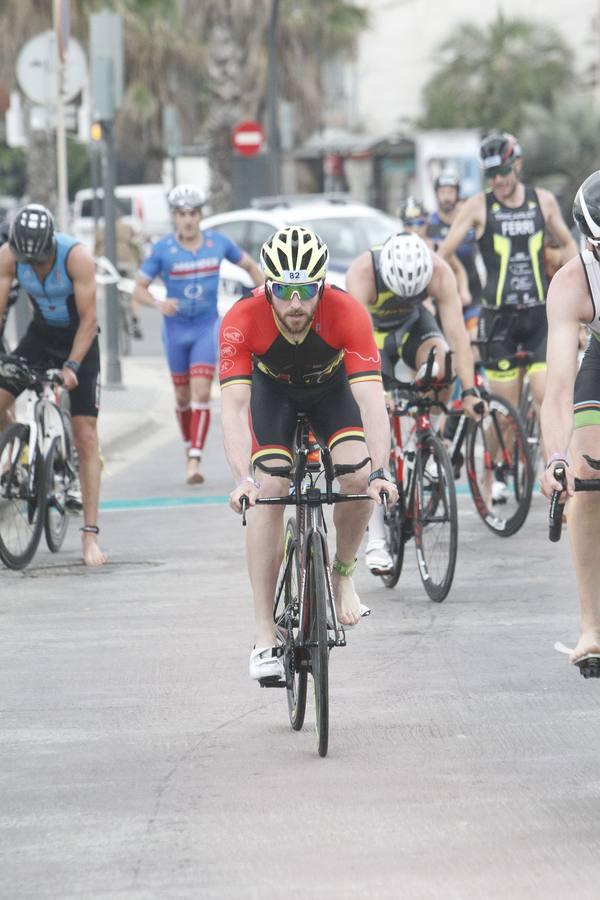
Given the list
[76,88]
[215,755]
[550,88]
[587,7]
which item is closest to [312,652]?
[215,755]

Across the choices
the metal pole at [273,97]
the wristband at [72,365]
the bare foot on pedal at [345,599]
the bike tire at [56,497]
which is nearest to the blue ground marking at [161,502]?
the bike tire at [56,497]

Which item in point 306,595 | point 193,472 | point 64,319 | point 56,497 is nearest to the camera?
point 306,595

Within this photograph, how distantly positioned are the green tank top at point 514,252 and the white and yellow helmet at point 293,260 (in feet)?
16.6

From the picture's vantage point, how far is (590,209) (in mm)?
5906

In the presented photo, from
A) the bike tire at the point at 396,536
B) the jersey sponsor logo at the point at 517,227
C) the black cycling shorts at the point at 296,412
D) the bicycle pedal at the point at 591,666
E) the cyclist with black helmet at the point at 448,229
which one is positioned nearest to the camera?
the bicycle pedal at the point at 591,666

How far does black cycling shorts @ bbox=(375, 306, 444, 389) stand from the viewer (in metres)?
9.80

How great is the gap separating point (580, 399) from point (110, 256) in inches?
547

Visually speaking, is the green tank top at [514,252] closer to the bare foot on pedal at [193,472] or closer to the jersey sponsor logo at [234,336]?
the bare foot on pedal at [193,472]

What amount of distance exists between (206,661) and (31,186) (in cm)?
3567

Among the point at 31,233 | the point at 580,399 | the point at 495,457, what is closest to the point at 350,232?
the point at 495,457

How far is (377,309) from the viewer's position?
9672 mm

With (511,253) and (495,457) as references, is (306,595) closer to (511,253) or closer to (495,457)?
(495,457)

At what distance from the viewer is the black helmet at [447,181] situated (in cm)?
1622

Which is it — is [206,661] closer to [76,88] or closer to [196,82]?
[76,88]
